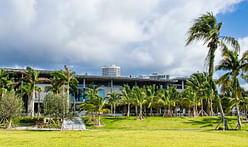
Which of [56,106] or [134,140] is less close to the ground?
[56,106]

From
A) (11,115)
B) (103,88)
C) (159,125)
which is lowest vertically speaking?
(159,125)

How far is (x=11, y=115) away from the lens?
35844mm

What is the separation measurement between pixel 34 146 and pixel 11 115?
26.5 meters

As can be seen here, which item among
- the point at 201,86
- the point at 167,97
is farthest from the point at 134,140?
the point at 201,86

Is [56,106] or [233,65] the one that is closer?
[233,65]

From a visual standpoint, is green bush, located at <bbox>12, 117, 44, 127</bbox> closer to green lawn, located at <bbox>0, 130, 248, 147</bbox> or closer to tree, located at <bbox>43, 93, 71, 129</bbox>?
tree, located at <bbox>43, 93, 71, 129</bbox>

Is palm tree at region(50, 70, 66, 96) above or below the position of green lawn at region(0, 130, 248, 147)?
above

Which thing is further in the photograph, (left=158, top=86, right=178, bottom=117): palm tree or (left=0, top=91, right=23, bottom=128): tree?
(left=158, top=86, right=178, bottom=117): palm tree

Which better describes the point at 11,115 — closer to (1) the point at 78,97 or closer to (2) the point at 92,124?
(2) the point at 92,124

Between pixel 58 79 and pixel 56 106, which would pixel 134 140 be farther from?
pixel 58 79

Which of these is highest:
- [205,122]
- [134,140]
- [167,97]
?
[167,97]

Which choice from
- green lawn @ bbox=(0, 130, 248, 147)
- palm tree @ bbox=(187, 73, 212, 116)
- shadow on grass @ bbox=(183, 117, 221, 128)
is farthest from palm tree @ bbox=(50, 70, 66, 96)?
palm tree @ bbox=(187, 73, 212, 116)

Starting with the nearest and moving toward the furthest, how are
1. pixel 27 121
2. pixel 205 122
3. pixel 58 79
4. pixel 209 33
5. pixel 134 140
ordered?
pixel 134 140, pixel 209 33, pixel 27 121, pixel 205 122, pixel 58 79

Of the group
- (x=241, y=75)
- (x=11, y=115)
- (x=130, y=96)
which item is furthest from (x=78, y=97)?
(x=241, y=75)
